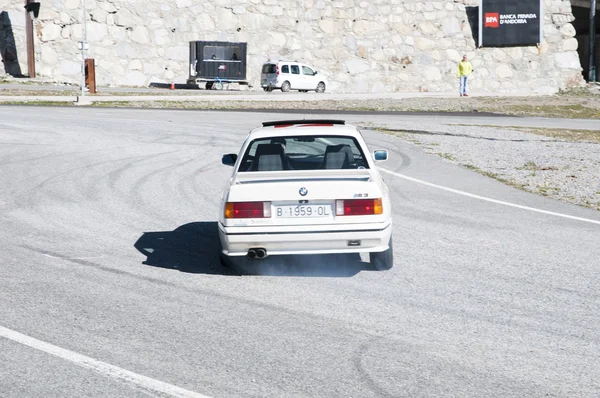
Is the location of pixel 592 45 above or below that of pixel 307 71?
above

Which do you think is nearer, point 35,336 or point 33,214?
point 35,336

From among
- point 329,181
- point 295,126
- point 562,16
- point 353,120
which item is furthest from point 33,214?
point 562,16

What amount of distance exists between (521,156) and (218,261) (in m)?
11.5

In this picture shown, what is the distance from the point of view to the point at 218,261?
898 cm

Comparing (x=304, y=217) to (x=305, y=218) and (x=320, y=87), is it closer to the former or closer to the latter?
(x=305, y=218)

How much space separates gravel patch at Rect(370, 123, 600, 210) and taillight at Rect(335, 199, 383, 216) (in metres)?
5.74

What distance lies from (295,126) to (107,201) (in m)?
4.24

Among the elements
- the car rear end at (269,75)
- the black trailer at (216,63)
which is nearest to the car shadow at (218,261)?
the black trailer at (216,63)

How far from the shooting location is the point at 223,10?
4750 centimetres

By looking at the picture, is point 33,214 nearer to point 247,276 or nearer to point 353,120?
point 247,276

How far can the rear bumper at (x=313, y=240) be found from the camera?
7867 millimetres

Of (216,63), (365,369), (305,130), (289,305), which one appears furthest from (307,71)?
(365,369)

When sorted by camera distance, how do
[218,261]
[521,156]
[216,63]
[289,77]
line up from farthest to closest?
1. [289,77]
2. [216,63]
3. [521,156]
4. [218,261]

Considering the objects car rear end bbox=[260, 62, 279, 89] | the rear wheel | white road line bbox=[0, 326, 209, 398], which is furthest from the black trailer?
white road line bbox=[0, 326, 209, 398]
